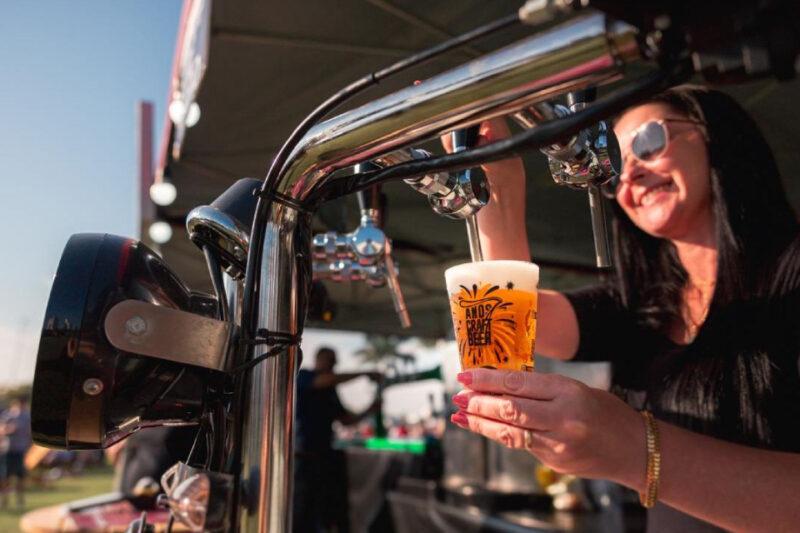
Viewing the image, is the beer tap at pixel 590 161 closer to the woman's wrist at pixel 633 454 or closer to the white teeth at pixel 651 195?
the woman's wrist at pixel 633 454

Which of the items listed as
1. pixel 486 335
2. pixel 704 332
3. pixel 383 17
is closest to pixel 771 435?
pixel 704 332

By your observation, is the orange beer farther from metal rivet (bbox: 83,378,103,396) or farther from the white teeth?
the white teeth

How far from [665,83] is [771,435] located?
2.92 ft

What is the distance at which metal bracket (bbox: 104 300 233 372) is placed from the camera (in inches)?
21.7

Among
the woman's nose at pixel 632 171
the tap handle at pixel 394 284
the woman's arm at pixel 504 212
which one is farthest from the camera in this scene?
the woman's nose at pixel 632 171

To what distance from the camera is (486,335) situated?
2.09ft

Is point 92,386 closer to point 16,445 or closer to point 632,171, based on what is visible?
Result: point 632,171

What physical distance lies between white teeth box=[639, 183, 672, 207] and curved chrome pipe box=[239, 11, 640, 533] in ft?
2.87

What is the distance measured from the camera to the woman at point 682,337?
62 cm

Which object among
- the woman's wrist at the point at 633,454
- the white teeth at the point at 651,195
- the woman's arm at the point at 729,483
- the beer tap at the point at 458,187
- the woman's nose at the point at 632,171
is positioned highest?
the woman's nose at the point at 632,171

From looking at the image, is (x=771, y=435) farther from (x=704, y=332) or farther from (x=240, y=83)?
Result: (x=240, y=83)

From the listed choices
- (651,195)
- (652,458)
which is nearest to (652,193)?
(651,195)

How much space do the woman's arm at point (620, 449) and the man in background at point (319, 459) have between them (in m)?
3.80

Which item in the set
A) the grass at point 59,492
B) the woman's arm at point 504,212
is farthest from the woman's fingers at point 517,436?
the grass at point 59,492
